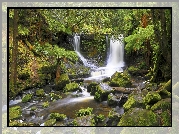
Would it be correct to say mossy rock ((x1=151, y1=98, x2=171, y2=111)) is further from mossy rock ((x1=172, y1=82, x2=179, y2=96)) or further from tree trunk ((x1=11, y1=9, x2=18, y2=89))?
tree trunk ((x1=11, y1=9, x2=18, y2=89))

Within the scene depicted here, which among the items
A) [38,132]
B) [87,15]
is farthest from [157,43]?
[38,132]

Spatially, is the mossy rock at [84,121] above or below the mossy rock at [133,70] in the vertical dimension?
below

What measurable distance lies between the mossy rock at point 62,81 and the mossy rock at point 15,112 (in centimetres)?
62

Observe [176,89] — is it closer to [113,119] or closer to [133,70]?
[133,70]

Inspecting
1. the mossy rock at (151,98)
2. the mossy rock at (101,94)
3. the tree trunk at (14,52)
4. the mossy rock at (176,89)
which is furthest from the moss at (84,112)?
the mossy rock at (176,89)

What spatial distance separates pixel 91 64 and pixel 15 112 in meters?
1.26

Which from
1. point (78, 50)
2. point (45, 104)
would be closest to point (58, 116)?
point (45, 104)

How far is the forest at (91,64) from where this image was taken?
424 cm

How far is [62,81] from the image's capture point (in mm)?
4293

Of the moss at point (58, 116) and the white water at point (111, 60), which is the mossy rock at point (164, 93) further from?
the moss at point (58, 116)

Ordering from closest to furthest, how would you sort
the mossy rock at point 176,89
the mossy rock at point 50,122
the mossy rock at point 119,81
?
the mossy rock at point 50,122 < the mossy rock at point 119,81 < the mossy rock at point 176,89

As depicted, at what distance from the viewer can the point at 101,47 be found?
4.39 metres

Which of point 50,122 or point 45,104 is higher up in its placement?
point 45,104

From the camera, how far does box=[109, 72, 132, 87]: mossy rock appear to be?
4.27m
